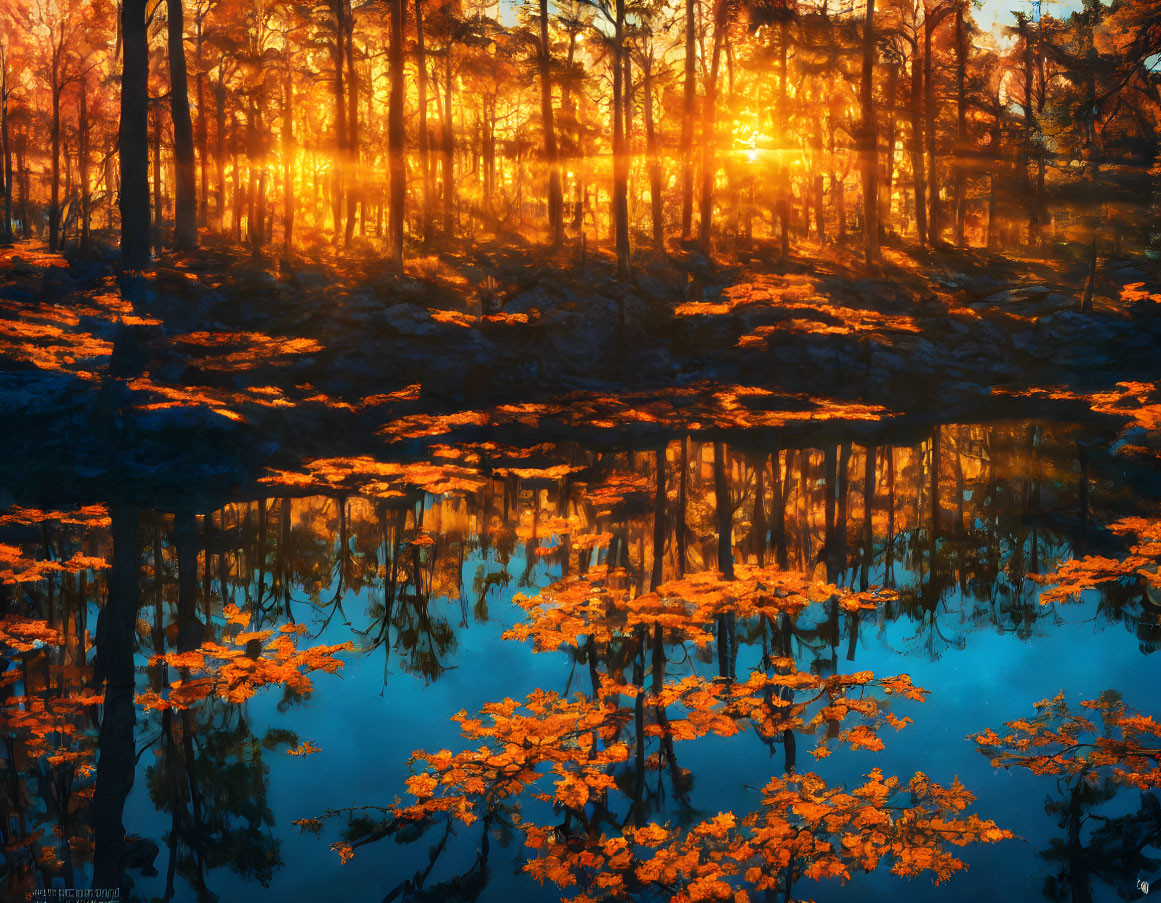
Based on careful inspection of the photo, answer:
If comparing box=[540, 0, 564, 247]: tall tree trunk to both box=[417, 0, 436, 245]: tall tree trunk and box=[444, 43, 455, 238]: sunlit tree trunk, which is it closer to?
box=[444, 43, 455, 238]: sunlit tree trunk

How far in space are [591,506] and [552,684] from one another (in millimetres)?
6213

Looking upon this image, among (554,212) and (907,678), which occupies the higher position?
(554,212)

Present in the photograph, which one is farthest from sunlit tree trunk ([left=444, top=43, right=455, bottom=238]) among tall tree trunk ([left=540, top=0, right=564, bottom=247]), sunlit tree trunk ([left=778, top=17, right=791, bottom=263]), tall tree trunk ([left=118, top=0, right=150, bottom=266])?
tall tree trunk ([left=118, top=0, right=150, bottom=266])

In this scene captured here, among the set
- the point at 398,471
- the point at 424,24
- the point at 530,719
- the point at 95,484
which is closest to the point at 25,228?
the point at 424,24

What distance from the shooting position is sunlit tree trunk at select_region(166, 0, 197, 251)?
72.3 ft

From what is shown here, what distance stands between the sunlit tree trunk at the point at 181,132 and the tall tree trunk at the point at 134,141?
582cm

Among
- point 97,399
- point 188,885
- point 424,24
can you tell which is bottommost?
point 188,885

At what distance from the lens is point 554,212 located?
28734 millimetres

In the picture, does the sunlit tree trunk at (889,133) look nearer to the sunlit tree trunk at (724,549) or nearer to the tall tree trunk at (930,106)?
the tall tree trunk at (930,106)

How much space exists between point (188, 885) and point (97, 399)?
14.7 meters

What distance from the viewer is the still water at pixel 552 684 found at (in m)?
4.45

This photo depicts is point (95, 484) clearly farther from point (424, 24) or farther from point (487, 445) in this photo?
point (424, 24)

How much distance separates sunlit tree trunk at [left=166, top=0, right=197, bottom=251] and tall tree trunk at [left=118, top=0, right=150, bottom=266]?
229 inches

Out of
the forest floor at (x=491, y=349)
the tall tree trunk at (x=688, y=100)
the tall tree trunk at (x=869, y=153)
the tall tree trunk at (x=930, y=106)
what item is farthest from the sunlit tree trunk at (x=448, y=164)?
the tall tree trunk at (x=930, y=106)
